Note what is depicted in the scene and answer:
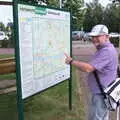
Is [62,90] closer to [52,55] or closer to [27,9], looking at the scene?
[52,55]

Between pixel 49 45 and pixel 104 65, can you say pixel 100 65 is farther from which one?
pixel 49 45

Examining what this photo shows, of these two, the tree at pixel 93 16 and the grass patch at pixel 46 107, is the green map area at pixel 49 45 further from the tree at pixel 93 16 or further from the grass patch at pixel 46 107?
the tree at pixel 93 16

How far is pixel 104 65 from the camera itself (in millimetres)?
5590

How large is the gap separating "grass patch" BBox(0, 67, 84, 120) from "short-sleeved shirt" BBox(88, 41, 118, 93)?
2.28m

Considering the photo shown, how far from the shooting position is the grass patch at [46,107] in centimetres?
801

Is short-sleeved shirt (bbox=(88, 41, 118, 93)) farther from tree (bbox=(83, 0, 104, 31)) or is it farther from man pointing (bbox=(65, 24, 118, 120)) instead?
tree (bbox=(83, 0, 104, 31))

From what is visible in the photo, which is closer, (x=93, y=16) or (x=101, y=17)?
(x=101, y=17)

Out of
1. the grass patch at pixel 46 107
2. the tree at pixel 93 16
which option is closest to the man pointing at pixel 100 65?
the grass patch at pixel 46 107

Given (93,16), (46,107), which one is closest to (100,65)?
(46,107)

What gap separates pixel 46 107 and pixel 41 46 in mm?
2564

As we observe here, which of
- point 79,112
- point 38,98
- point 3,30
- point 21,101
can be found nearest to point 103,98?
point 21,101

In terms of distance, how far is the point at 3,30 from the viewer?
37938 millimetres

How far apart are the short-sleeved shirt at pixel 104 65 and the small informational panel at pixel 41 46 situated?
91 cm

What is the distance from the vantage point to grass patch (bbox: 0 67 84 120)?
801cm
